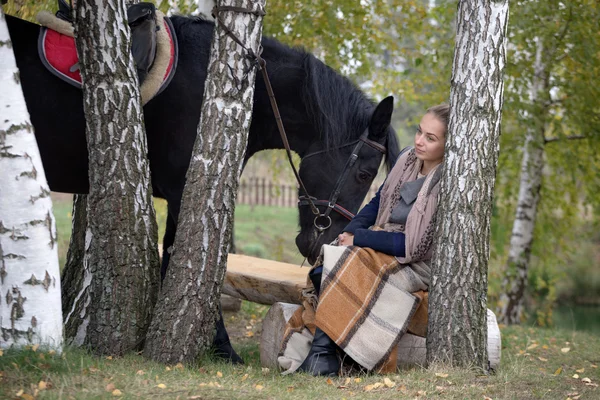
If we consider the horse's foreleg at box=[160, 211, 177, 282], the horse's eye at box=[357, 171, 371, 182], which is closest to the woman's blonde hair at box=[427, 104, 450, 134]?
the horse's eye at box=[357, 171, 371, 182]

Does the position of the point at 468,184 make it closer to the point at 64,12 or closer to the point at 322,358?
the point at 322,358

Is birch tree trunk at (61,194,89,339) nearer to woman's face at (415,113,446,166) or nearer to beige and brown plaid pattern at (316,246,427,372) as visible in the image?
beige and brown plaid pattern at (316,246,427,372)

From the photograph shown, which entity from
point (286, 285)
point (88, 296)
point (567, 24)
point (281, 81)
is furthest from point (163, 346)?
point (567, 24)

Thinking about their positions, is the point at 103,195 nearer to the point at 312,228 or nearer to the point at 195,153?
the point at 195,153

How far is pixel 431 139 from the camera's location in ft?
12.3

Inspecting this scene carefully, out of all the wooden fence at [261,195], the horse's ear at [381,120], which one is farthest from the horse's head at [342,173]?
the wooden fence at [261,195]

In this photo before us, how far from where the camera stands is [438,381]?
3279 millimetres

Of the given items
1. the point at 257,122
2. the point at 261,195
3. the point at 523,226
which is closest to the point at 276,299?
the point at 257,122

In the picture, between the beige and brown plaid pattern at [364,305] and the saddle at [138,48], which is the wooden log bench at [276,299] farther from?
the saddle at [138,48]

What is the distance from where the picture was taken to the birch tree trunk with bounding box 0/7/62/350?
2.89 metres

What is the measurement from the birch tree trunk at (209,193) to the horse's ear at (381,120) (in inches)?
43.3

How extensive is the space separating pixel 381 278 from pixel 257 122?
55.9 inches

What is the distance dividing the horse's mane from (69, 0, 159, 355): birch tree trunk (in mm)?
1230

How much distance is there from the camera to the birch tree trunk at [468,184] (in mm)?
3396
